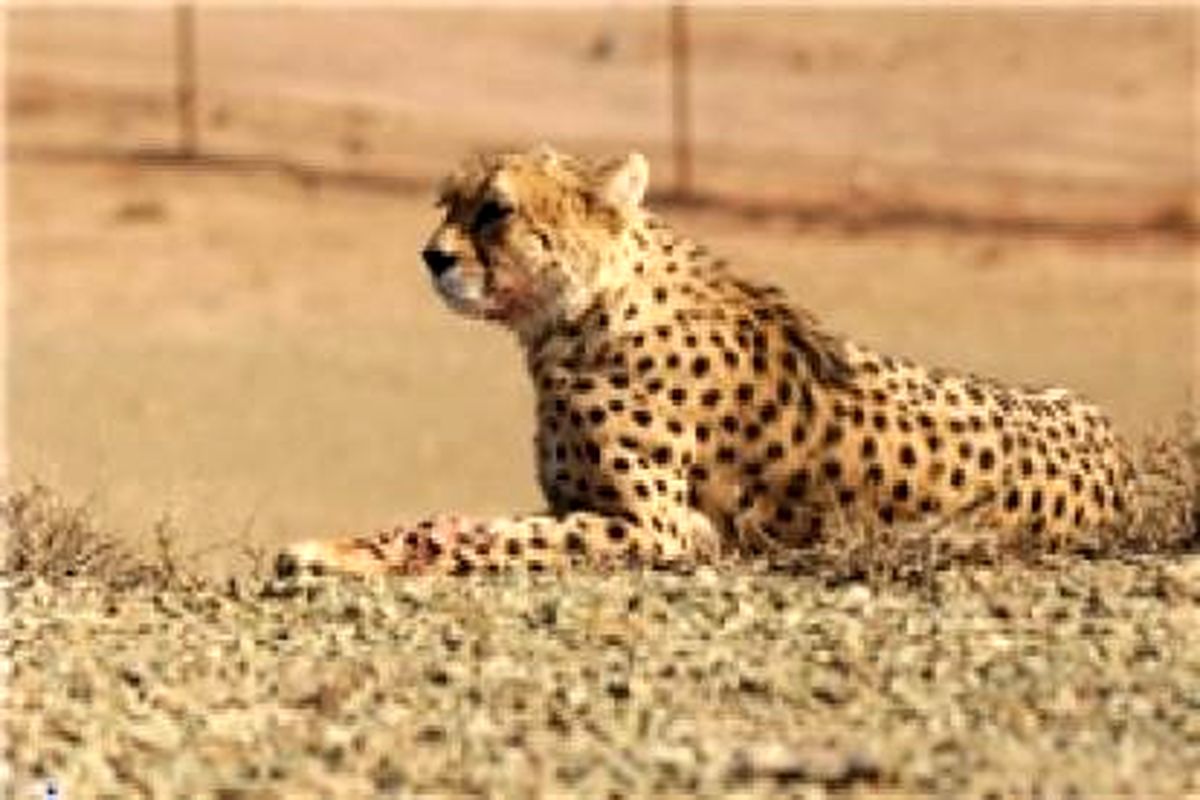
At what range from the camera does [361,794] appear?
617 centimetres

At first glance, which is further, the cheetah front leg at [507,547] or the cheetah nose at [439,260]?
the cheetah nose at [439,260]

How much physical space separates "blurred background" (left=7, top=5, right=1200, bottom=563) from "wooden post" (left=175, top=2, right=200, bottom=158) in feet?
0.24

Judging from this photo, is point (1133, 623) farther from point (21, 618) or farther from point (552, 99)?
point (552, 99)

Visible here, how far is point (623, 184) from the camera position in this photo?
879 centimetres

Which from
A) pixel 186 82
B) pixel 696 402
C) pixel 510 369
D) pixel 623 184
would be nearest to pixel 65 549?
pixel 696 402

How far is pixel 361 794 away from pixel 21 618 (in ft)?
4.76

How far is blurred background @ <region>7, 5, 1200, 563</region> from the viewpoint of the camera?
822 inches

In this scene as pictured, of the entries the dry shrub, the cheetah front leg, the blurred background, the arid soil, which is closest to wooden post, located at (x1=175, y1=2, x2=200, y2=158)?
the blurred background

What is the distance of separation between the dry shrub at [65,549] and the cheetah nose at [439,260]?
98 cm

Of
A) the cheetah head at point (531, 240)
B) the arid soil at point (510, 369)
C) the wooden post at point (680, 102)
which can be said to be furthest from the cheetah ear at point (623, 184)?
the wooden post at point (680, 102)

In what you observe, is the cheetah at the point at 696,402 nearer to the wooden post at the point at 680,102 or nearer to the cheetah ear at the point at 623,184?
the cheetah ear at the point at 623,184

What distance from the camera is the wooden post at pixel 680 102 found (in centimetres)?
3062

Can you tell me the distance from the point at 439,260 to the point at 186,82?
78.8 ft

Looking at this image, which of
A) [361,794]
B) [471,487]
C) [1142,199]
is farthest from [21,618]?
[1142,199]
